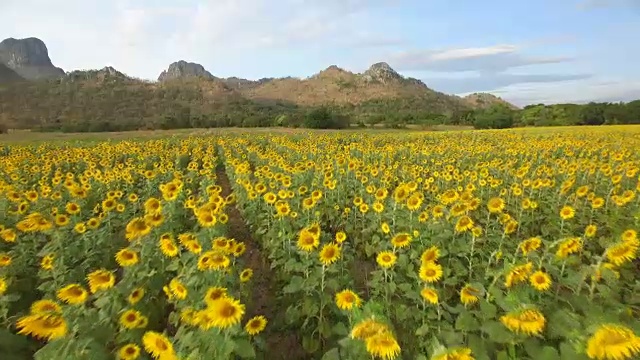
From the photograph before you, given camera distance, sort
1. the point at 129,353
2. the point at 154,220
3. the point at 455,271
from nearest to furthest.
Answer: the point at 129,353, the point at 154,220, the point at 455,271

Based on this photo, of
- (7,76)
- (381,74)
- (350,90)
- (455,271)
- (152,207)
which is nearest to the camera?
(455,271)

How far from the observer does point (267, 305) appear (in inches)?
204

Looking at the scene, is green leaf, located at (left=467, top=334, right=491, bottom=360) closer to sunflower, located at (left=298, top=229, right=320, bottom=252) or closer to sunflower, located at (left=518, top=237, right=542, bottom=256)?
sunflower, located at (left=518, top=237, right=542, bottom=256)

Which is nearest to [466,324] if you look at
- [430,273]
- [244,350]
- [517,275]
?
[517,275]

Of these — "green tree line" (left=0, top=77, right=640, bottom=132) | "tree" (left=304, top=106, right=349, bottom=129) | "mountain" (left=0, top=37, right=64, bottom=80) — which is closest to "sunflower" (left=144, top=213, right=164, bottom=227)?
"tree" (left=304, top=106, right=349, bottom=129)

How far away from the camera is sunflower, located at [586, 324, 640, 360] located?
73.9 inches

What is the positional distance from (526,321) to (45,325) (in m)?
2.75

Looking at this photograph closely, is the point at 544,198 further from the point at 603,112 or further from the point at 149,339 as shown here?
the point at 603,112

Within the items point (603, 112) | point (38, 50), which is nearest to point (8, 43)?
point (38, 50)

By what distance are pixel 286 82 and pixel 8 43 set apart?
97.8 m

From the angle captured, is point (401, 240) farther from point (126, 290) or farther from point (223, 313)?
point (126, 290)

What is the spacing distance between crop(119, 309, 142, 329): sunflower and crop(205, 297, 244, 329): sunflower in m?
0.89

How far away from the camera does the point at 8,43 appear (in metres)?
149

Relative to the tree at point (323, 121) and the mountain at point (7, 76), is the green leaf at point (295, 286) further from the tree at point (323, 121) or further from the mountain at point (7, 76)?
the mountain at point (7, 76)
